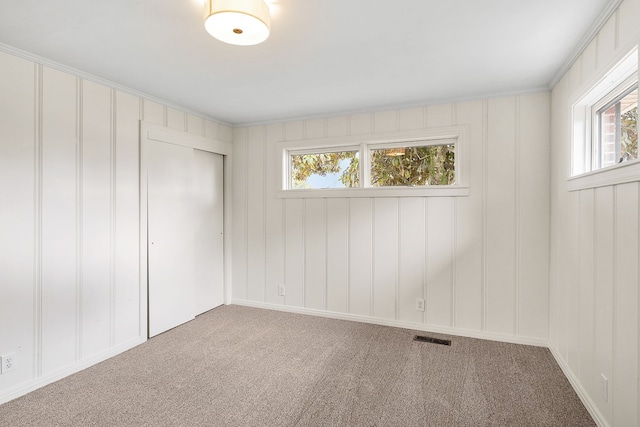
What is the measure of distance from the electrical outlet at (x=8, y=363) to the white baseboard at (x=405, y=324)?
2.32 metres

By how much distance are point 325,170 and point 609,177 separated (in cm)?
266

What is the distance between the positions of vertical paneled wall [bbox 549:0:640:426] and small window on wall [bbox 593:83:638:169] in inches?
7.0

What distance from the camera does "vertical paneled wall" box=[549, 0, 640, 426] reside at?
1.60 m

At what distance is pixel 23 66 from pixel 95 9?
97 centimetres

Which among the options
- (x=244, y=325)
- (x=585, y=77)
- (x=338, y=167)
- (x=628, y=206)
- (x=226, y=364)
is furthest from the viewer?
(x=338, y=167)

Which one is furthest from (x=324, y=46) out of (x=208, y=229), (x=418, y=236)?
(x=208, y=229)

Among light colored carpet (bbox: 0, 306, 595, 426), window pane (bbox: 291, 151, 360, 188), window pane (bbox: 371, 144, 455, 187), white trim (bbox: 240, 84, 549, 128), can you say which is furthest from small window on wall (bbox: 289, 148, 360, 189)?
light colored carpet (bbox: 0, 306, 595, 426)

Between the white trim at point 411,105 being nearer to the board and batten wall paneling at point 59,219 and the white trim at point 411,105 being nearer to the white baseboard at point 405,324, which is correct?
the board and batten wall paneling at point 59,219

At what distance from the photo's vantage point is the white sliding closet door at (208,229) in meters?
3.88

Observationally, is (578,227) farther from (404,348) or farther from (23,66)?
(23,66)

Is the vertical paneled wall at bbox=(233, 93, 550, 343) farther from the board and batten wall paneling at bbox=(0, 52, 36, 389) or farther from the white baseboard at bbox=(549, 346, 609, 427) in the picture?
the board and batten wall paneling at bbox=(0, 52, 36, 389)

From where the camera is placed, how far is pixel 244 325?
3.55 m

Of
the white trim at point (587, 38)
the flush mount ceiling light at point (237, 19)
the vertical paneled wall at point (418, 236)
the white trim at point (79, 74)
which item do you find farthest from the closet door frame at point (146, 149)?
the white trim at point (587, 38)

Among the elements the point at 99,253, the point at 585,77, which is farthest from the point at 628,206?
the point at 99,253
